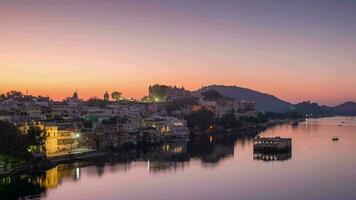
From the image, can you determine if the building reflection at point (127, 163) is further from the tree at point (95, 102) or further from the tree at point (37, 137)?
the tree at point (95, 102)

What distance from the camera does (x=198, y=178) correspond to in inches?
603

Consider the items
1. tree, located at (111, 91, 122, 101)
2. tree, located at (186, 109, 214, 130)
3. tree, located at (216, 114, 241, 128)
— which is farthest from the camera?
tree, located at (111, 91, 122, 101)

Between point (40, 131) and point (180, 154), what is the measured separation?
6051mm

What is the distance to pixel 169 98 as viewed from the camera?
179 ft

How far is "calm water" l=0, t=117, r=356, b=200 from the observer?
12977mm

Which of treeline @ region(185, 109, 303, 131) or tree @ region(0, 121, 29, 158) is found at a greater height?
treeline @ region(185, 109, 303, 131)

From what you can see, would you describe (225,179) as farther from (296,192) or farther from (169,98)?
(169,98)

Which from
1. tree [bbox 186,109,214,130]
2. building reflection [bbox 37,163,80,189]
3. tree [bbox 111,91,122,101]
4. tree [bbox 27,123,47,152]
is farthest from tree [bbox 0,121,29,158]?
tree [bbox 111,91,122,101]

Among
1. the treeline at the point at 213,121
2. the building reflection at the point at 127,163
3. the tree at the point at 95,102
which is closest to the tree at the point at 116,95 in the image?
the tree at the point at 95,102

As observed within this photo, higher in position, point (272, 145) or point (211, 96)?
point (211, 96)

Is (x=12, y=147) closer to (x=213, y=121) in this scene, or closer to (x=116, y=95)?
(x=213, y=121)

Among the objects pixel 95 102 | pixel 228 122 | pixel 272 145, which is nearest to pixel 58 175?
pixel 272 145

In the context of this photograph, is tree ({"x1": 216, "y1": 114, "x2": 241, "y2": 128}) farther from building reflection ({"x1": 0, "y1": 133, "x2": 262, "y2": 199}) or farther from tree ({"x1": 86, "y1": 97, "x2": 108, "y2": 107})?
building reflection ({"x1": 0, "y1": 133, "x2": 262, "y2": 199})

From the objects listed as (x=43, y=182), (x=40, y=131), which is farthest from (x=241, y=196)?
(x=40, y=131)
